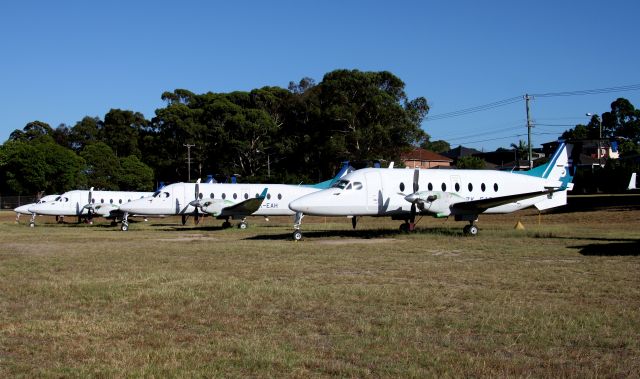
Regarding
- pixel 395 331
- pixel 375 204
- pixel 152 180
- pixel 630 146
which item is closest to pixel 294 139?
pixel 152 180

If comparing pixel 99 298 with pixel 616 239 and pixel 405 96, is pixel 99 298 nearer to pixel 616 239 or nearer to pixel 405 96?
pixel 616 239

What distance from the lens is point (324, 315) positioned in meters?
9.65

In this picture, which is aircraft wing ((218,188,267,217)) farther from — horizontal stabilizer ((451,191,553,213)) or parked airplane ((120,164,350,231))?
horizontal stabilizer ((451,191,553,213))

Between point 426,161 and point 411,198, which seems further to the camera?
point 426,161

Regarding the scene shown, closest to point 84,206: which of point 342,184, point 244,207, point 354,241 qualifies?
point 244,207

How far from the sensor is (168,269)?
51.3 feet

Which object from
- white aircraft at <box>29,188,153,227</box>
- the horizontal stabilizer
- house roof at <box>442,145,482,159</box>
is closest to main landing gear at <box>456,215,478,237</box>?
the horizontal stabilizer

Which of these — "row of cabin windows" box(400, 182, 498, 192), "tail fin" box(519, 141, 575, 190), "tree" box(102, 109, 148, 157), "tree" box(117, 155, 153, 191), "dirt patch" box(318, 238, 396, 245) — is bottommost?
"dirt patch" box(318, 238, 396, 245)

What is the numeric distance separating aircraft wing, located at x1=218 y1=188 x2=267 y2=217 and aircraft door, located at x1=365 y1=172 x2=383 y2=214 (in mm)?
11233

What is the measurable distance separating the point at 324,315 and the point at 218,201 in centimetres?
2840

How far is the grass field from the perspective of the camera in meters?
6.96

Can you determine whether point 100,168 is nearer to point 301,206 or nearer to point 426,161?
point 426,161

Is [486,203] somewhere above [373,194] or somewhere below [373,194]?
below

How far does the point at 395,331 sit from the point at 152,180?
287ft
